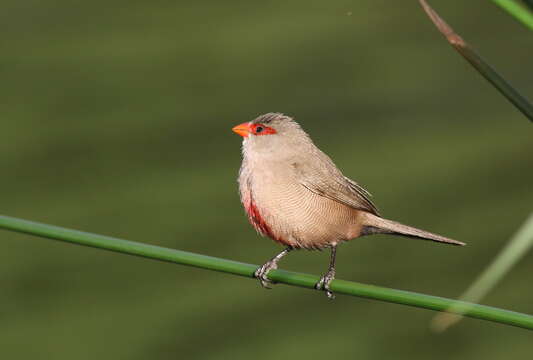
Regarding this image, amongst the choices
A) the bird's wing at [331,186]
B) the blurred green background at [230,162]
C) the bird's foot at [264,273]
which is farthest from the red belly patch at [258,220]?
the blurred green background at [230,162]

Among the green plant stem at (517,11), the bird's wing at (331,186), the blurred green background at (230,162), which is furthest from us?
the blurred green background at (230,162)

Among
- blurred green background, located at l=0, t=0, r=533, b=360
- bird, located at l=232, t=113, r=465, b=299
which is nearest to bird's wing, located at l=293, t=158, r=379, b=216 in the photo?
bird, located at l=232, t=113, r=465, b=299

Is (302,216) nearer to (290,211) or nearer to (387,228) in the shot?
(290,211)

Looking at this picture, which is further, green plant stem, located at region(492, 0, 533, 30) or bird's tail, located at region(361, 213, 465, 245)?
bird's tail, located at region(361, 213, 465, 245)

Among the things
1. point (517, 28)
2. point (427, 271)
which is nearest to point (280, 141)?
point (427, 271)

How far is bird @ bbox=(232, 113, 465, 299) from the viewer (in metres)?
3.14

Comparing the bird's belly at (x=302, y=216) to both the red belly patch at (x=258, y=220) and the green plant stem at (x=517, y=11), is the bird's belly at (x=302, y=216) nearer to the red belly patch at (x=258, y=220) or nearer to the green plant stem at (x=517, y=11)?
the red belly patch at (x=258, y=220)

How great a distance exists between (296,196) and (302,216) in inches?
3.2

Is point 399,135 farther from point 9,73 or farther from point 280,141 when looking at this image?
point 280,141

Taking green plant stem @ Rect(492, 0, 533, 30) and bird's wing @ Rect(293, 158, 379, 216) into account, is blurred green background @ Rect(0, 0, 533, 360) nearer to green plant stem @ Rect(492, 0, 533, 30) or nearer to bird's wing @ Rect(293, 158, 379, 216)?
bird's wing @ Rect(293, 158, 379, 216)

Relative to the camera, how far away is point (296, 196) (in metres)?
3.23

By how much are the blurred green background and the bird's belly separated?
2.66 metres

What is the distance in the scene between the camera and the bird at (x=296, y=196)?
314cm

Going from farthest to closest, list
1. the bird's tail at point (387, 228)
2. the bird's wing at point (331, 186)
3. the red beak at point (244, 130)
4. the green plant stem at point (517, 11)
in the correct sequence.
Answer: the red beak at point (244, 130) → the bird's wing at point (331, 186) → the bird's tail at point (387, 228) → the green plant stem at point (517, 11)
